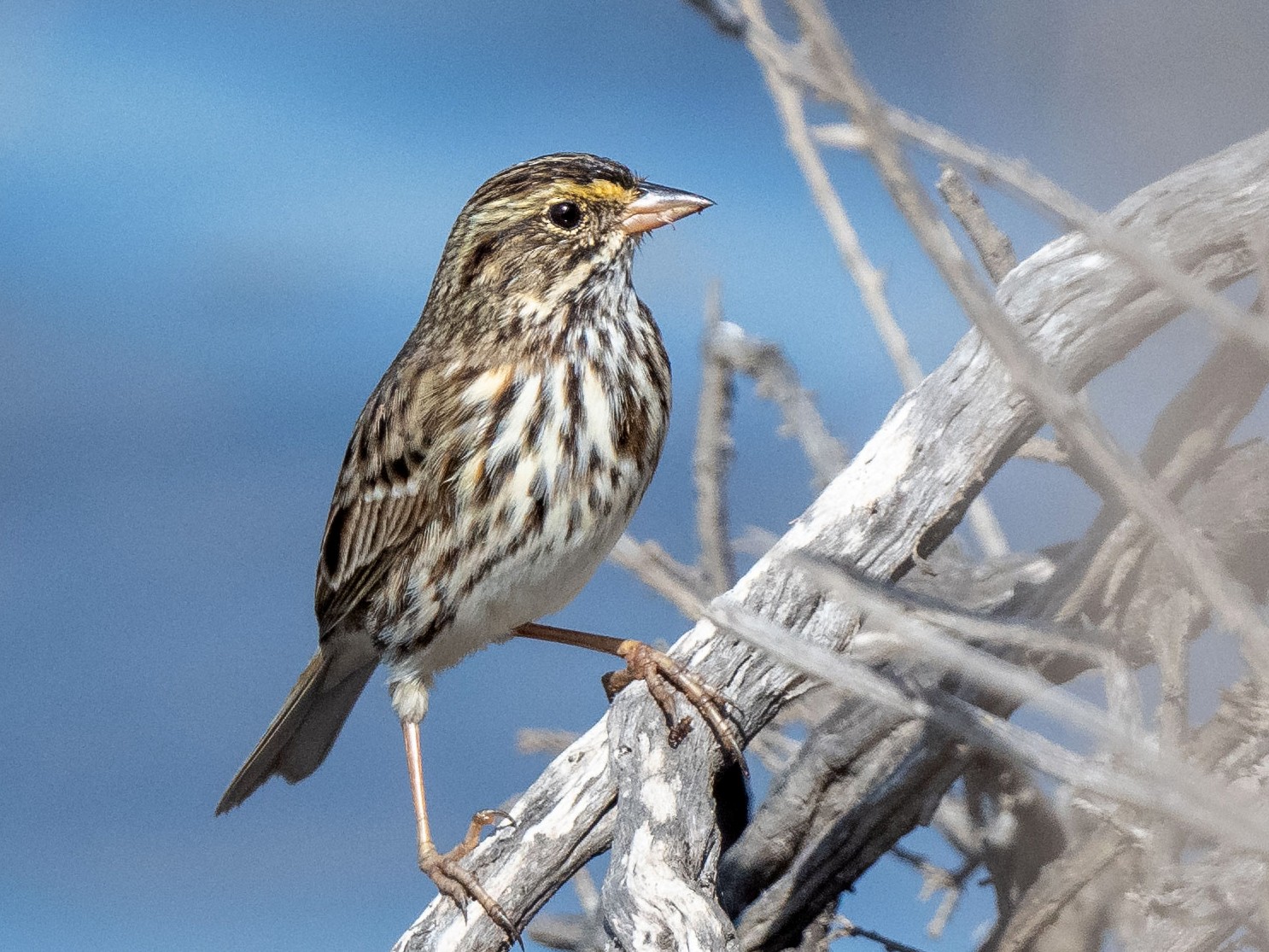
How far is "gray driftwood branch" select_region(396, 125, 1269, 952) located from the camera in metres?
2.72

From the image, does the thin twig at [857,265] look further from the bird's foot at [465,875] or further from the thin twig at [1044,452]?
the bird's foot at [465,875]

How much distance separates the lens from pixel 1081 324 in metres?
2.80

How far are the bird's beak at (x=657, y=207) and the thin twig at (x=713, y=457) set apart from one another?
0.98ft

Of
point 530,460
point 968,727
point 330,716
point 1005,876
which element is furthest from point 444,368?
point 968,727

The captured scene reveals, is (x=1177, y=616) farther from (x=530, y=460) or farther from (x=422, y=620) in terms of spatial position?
(x=422, y=620)

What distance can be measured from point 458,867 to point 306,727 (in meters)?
1.10

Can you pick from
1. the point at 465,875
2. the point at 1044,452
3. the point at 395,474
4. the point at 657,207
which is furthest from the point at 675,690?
the point at 657,207

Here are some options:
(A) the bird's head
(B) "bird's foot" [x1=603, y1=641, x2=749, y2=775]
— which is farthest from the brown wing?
(B) "bird's foot" [x1=603, y1=641, x2=749, y2=775]

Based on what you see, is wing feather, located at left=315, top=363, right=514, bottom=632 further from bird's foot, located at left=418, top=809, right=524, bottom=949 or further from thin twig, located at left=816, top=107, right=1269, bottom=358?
thin twig, located at left=816, top=107, right=1269, bottom=358

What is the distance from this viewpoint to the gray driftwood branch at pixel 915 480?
272 centimetres

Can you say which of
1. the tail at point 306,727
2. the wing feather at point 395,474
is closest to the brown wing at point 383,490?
the wing feather at point 395,474

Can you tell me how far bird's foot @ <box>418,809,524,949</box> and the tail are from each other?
81 cm

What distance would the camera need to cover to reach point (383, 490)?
379cm

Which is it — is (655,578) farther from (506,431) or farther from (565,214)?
(565,214)
